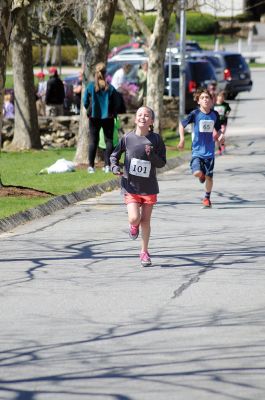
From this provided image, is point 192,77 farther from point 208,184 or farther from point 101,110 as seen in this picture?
point 208,184

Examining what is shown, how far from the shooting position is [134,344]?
830cm

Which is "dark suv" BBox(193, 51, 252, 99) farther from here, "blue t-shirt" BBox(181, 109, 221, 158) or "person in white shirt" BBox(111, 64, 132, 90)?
"blue t-shirt" BBox(181, 109, 221, 158)

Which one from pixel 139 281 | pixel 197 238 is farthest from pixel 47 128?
pixel 139 281

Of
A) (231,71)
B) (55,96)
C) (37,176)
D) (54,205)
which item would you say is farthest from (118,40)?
(54,205)

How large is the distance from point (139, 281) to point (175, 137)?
66.8 feet

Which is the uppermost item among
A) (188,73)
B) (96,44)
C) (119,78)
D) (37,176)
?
(96,44)

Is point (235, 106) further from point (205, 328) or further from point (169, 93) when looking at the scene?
point (205, 328)

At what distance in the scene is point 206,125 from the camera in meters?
17.6

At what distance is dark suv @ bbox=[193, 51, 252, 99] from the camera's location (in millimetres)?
48562

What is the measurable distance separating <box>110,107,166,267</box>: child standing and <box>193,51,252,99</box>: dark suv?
35.9 meters

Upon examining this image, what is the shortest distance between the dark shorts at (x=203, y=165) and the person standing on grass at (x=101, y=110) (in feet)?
13.4

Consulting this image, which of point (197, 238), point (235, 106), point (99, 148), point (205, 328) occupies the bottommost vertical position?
point (235, 106)

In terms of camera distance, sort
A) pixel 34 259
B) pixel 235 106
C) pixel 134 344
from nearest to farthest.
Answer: pixel 134 344
pixel 34 259
pixel 235 106

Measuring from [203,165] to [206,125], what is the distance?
60 cm
